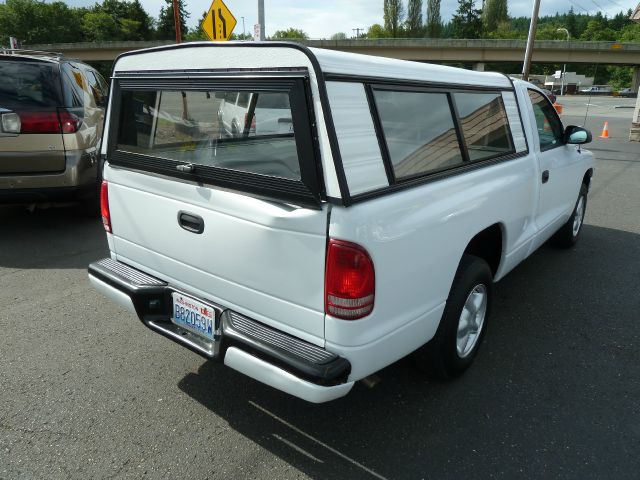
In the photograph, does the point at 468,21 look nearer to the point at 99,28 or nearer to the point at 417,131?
the point at 99,28

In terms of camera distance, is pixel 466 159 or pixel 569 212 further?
pixel 569 212

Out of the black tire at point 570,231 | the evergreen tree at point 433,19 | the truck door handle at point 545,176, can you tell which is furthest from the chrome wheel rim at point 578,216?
the evergreen tree at point 433,19

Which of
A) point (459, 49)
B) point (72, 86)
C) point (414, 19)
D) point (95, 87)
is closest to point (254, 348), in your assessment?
point (72, 86)

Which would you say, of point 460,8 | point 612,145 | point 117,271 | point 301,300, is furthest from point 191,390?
point 460,8

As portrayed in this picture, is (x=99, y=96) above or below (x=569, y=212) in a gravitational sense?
above

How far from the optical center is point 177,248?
2570 mm

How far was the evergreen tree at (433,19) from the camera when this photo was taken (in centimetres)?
10125

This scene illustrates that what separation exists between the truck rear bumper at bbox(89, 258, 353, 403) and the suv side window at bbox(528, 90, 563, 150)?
8.99 ft

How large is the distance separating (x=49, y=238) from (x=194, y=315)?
3.90m

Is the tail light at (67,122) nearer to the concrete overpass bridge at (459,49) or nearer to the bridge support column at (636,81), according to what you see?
the concrete overpass bridge at (459,49)

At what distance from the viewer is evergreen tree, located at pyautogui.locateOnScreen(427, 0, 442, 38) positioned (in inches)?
3986

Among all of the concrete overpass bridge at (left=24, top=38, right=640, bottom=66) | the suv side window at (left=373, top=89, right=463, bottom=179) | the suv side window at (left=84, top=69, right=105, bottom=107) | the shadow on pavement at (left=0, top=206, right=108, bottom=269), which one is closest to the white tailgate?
the suv side window at (left=373, top=89, right=463, bottom=179)

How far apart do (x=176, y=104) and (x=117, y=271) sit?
1028 mm

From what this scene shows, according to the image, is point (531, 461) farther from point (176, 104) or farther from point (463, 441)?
point (176, 104)
